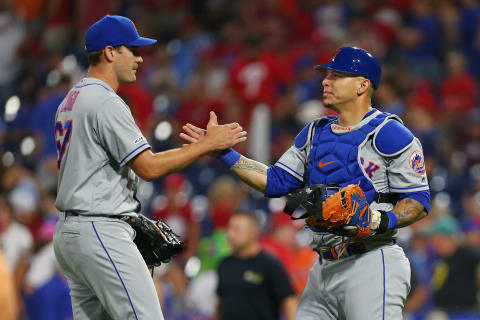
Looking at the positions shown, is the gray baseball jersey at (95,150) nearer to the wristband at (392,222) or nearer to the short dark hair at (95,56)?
the short dark hair at (95,56)

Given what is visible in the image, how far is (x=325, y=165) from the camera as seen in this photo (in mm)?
5020

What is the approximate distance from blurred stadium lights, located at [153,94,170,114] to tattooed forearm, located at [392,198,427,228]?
6714mm

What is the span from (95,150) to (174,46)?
8.74 metres

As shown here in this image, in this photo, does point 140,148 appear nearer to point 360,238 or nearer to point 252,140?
point 360,238

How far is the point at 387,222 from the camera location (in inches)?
188

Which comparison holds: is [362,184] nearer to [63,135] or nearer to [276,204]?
[63,135]

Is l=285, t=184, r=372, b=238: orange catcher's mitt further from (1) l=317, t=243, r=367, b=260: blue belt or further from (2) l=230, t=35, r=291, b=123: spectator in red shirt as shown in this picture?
(2) l=230, t=35, r=291, b=123: spectator in red shirt

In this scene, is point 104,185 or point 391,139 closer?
point 104,185

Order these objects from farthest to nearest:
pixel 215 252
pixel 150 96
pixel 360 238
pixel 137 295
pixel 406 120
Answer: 1. pixel 150 96
2. pixel 406 120
3. pixel 215 252
4. pixel 360 238
5. pixel 137 295

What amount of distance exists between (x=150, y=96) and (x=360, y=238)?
7398 millimetres

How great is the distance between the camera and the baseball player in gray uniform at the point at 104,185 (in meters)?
4.58

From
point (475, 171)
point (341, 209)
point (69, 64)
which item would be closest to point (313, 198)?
point (341, 209)

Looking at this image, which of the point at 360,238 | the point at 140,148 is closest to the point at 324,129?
the point at 360,238

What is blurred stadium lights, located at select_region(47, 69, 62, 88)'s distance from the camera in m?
10.9
